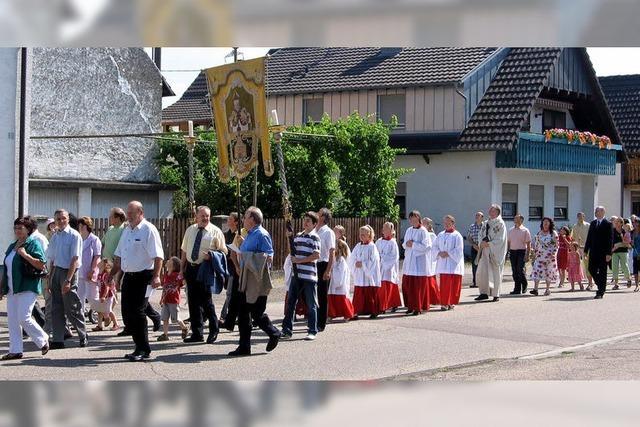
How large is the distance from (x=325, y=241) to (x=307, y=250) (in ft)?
3.42

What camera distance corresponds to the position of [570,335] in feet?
46.9

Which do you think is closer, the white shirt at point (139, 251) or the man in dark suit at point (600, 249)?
the white shirt at point (139, 251)

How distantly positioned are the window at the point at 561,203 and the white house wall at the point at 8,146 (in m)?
25.6

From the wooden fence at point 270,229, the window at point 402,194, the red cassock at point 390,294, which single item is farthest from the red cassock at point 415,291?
the window at point 402,194

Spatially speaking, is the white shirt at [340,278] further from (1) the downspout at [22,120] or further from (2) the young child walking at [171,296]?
(1) the downspout at [22,120]

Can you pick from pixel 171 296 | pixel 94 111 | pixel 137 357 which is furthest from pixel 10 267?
pixel 94 111

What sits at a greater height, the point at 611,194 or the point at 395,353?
the point at 611,194

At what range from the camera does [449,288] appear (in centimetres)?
1803

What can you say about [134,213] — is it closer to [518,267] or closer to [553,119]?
[518,267]

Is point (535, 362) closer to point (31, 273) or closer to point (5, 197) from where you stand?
point (31, 273)

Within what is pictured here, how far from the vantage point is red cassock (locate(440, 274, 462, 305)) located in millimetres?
17984

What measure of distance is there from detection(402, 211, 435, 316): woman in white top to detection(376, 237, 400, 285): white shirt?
374 mm

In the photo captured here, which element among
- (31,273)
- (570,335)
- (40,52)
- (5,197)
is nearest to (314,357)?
(31,273)

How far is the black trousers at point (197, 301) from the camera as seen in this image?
13.1m
